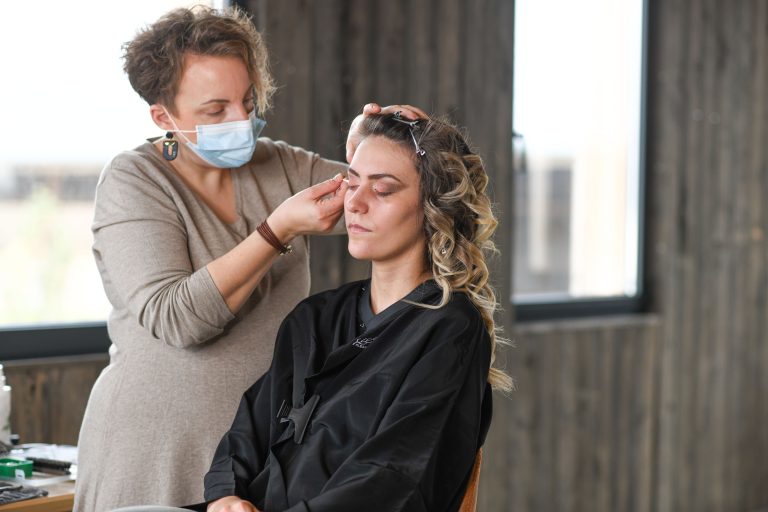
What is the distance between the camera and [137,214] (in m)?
2.00

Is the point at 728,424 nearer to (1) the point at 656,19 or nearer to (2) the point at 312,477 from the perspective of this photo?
(1) the point at 656,19

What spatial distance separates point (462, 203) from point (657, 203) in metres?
2.69

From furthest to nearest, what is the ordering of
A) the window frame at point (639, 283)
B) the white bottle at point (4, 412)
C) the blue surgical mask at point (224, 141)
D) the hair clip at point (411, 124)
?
the window frame at point (639, 283), the white bottle at point (4, 412), the blue surgical mask at point (224, 141), the hair clip at point (411, 124)

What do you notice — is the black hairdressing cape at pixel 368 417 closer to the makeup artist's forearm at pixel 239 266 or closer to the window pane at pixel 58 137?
the makeup artist's forearm at pixel 239 266

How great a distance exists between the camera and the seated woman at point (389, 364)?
5.72ft

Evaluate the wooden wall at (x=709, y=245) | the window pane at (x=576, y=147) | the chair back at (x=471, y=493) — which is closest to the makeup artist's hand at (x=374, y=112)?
the chair back at (x=471, y=493)

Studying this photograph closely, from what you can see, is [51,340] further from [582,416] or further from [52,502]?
[582,416]

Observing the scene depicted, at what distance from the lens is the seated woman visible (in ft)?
5.72

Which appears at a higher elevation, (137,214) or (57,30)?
(57,30)

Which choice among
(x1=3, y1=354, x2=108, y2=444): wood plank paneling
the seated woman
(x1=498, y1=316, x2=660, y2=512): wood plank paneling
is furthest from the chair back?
(x1=498, y1=316, x2=660, y2=512): wood plank paneling

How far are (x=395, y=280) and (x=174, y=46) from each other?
25.6 inches

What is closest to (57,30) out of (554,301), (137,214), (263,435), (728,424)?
(137,214)

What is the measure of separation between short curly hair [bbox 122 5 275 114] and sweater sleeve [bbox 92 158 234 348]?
0.17 metres

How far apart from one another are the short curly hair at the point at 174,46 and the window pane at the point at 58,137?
0.87 m
